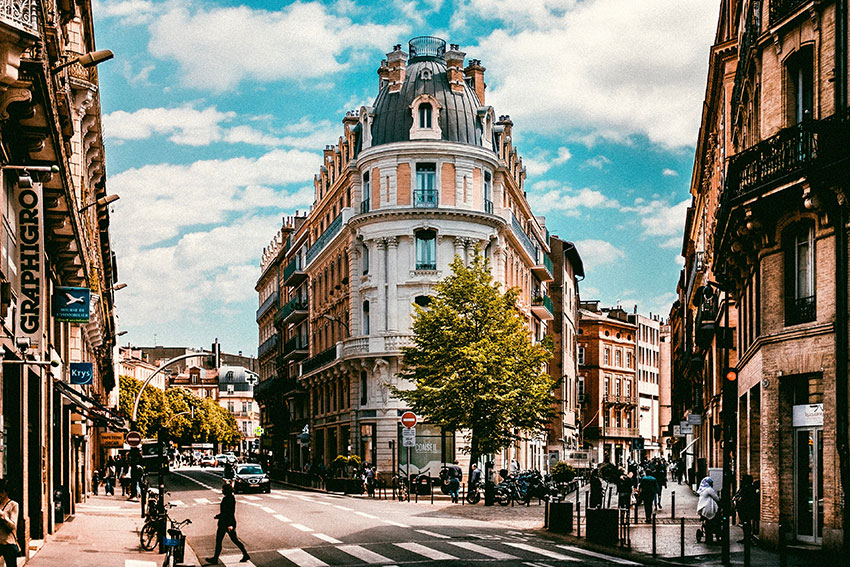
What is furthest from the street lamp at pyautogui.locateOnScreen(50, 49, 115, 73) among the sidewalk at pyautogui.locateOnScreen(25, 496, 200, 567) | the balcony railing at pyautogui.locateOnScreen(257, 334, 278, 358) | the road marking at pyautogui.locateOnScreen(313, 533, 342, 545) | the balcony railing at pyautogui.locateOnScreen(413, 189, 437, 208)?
the balcony railing at pyautogui.locateOnScreen(257, 334, 278, 358)

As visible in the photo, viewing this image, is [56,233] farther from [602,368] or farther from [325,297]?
[602,368]

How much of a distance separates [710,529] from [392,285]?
1271 inches

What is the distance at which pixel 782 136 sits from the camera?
2194cm

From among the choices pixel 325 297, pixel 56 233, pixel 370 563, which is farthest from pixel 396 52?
pixel 370 563

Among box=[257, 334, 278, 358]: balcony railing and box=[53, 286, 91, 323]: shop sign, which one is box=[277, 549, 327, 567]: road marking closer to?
box=[53, 286, 91, 323]: shop sign

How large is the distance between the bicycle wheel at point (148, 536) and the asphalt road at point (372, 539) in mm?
908

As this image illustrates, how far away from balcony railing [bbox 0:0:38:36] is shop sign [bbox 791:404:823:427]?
15.5 metres

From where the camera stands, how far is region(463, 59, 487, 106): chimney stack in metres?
62.6

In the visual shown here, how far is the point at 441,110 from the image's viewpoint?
56.1 metres

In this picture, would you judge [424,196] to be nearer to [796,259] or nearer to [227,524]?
[796,259]

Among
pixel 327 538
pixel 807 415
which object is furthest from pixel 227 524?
pixel 807 415

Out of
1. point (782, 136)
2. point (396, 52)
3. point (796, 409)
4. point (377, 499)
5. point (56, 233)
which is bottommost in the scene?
point (377, 499)

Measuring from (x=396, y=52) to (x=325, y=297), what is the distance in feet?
54.1

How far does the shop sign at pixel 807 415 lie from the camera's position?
70.9 ft
